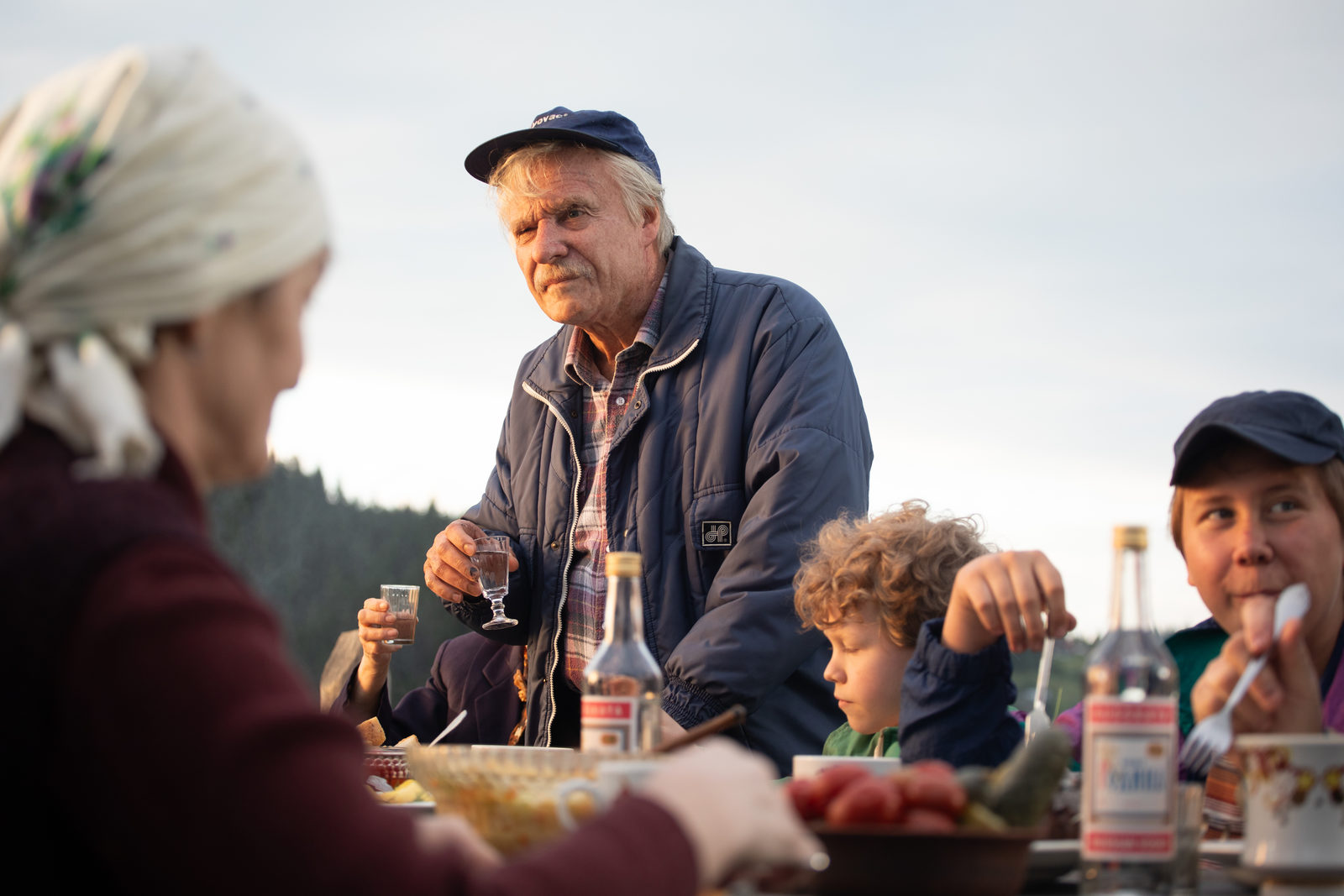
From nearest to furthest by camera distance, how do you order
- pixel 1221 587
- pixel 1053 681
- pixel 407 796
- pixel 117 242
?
pixel 117 242
pixel 407 796
pixel 1221 587
pixel 1053 681

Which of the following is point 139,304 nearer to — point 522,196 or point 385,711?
point 522,196

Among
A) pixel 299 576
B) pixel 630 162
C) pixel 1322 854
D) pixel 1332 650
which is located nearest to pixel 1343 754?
pixel 1322 854

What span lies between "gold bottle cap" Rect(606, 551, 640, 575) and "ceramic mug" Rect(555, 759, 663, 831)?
469 millimetres

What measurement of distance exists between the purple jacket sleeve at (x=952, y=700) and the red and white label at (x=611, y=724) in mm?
684

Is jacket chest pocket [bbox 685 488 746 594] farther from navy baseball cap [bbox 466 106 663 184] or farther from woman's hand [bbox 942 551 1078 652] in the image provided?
woman's hand [bbox 942 551 1078 652]

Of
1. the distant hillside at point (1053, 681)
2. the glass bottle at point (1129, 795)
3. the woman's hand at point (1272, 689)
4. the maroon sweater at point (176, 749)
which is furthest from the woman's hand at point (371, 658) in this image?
the maroon sweater at point (176, 749)

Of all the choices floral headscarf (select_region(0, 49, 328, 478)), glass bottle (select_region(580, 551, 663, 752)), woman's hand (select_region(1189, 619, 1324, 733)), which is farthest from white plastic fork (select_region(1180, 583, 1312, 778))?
floral headscarf (select_region(0, 49, 328, 478))

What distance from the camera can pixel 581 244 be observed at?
14.3 ft

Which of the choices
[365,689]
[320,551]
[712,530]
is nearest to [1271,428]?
[712,530]

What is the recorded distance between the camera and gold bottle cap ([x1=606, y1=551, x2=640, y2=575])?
1.85m

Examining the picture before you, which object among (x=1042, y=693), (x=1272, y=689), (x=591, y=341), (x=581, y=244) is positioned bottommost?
(x=1042, y=693)

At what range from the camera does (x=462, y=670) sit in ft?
16.6

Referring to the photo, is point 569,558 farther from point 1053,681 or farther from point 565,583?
point 1053,681

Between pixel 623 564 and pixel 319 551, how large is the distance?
33.0ft
